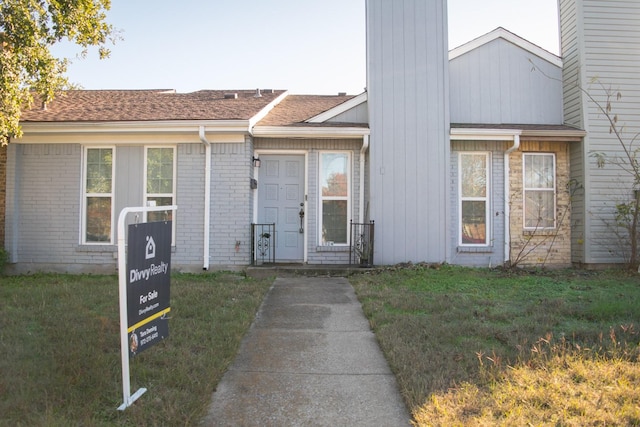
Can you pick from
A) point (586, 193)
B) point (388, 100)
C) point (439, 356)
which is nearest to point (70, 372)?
point (439, 356)

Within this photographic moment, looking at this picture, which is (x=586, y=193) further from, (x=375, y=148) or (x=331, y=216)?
(x=331, y=216)

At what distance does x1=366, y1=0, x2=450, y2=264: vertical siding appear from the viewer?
9102mm

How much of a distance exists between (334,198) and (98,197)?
15.8ft

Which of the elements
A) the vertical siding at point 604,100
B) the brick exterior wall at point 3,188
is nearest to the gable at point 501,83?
the vertical siding at point 604,100

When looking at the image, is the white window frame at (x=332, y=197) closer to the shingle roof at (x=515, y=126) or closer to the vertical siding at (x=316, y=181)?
the vertical siding at (x=316, y=181)

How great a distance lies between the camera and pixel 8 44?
732cm

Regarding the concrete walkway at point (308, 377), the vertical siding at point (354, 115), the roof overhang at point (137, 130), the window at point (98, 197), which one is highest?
the vertical siding at point (354, 115)

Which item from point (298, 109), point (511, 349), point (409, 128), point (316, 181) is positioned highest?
point (298, 109)

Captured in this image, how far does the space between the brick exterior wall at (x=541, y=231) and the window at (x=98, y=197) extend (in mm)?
8417

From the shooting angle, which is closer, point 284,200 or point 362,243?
point 362,243

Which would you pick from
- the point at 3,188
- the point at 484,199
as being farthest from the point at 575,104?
the point at 3,188

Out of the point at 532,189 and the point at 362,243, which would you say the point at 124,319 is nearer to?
the point at 362,243

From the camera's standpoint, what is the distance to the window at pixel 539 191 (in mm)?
9766

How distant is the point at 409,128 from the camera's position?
920 cm
